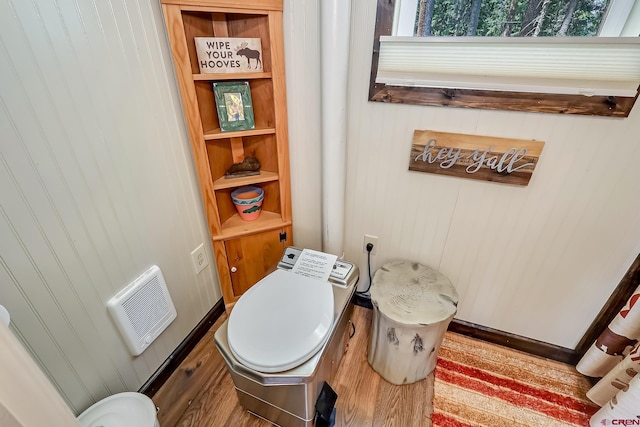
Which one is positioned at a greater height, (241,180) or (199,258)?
(241,180)

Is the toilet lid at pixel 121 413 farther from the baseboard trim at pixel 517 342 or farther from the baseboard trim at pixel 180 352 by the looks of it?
the baseboard trim at pixel 517 342

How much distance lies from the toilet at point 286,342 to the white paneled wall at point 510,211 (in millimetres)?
417

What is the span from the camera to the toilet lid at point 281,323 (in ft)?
2.97

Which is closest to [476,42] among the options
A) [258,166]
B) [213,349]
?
[258,166]

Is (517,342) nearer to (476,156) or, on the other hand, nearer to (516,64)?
(476,156)

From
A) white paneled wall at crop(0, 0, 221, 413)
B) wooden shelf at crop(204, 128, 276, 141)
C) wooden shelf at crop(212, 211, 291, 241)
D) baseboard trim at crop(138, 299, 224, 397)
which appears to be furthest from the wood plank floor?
wooden shelf at crop(204, 128, 276, 141)

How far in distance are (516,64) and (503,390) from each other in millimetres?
1287

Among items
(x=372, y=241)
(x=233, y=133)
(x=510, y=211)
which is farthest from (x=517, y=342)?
(x=233, y=133)

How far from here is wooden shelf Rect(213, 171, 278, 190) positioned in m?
1.29

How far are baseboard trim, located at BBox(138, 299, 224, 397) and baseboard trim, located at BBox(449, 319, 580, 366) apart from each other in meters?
1.25

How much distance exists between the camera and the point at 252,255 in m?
1.50

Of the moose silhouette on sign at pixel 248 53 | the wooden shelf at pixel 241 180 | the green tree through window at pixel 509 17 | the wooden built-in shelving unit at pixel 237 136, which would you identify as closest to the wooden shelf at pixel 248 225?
the wooden built-in shelving unit at pixel 237 136

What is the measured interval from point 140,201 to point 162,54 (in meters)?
0.53

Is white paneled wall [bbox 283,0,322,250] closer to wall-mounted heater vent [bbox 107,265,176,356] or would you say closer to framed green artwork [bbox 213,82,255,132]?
framed green artwork [bbox 213,82,255,132]
